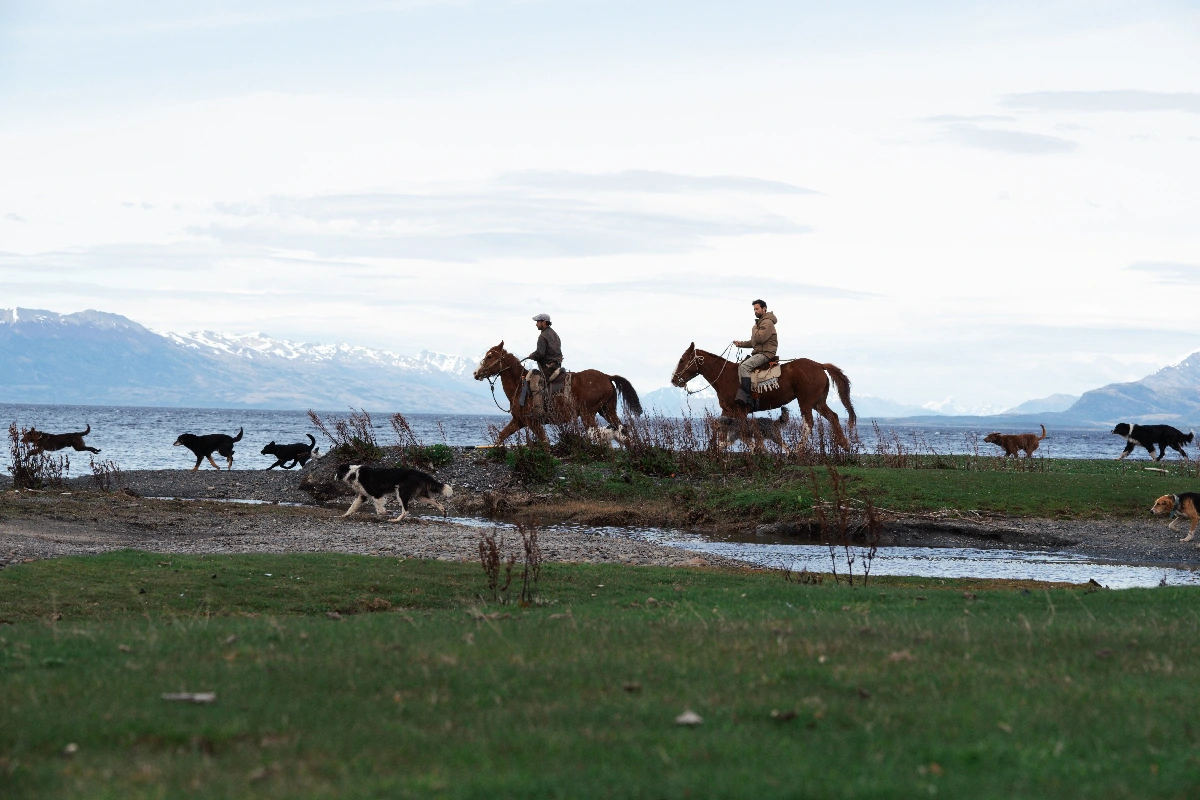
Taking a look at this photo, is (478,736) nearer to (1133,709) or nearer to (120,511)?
(1133,709)

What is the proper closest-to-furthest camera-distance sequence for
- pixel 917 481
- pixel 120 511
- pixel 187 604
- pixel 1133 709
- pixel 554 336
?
pixel 1133 709 < pixel 187 604 < pixel 120 511 < pixel 917 481 < pixel 554 336

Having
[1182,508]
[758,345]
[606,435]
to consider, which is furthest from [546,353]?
[1182,508]

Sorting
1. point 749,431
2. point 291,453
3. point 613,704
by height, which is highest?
point 749,431

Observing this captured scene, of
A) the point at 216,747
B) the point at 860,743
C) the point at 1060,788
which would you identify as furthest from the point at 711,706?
the point at 216,747

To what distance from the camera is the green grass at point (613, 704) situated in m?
5.15

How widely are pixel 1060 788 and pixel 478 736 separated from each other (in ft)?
8.70

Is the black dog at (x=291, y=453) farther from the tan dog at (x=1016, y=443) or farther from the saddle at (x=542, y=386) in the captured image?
the tan dog at (x=1016, y=443)

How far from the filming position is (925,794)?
4.98m

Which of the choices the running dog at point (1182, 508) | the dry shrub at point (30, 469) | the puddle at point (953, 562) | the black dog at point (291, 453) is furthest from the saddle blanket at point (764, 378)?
the dry shrub at point (30, 469)

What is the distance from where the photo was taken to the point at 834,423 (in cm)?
3128

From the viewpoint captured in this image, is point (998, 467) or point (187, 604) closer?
point (187, 604)

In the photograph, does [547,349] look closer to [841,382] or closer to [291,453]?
[841,382]

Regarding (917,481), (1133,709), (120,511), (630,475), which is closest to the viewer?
(1133,709)

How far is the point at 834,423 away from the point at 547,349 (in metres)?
7.80
